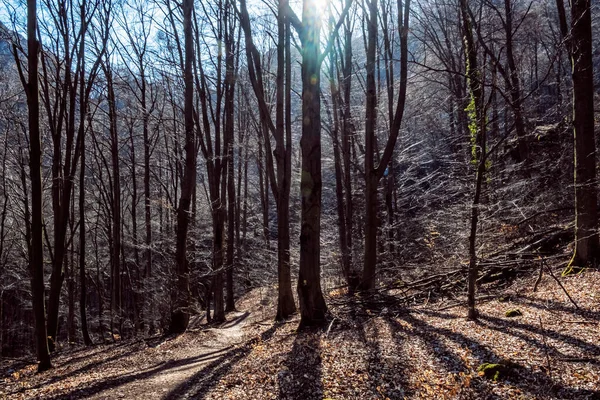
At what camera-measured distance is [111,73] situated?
14539 mm

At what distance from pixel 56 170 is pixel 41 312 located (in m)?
5.25

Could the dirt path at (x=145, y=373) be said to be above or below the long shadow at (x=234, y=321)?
above

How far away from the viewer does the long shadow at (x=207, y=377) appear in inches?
195

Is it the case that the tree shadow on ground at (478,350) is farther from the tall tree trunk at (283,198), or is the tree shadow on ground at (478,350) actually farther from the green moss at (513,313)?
the tall tree trunk at (283,198)

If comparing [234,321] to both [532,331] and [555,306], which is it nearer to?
[555,306]

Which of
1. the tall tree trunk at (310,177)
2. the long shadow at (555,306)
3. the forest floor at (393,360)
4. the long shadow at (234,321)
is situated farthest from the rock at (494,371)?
the long shadow at (234,321)

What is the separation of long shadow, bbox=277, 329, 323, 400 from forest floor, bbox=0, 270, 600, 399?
0.05 feet

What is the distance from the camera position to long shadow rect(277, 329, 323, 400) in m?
4.48

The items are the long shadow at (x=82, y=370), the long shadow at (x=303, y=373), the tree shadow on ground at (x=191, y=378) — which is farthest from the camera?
the long shadow at (x=82, y=370)

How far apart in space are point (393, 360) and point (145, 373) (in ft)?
12.9

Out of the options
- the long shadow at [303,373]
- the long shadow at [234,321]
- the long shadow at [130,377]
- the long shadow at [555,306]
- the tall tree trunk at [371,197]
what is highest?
the tall tree trunk at [371,197]

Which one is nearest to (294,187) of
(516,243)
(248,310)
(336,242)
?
(336,242)

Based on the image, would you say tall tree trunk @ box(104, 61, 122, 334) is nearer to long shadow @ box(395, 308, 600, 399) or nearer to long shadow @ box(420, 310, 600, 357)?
long shadow @ box(395, 308, 600, 399)

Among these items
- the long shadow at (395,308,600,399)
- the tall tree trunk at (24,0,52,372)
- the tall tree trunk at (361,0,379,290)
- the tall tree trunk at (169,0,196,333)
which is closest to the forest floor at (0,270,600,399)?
the long shadow at (395,308,600,399)
